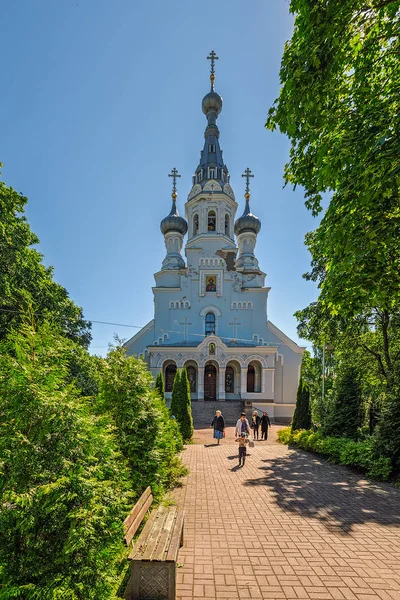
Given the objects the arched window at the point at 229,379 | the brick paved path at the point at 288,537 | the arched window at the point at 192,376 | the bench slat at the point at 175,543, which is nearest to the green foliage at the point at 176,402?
the brick paved path at the point at 288,537

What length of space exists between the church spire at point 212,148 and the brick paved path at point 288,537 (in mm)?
30015

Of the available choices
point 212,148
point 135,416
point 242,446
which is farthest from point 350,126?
point 212,148

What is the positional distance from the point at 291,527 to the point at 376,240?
4.81 m

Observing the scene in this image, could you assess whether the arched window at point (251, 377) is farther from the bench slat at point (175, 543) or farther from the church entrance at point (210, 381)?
the bench slat at point (175, 543)

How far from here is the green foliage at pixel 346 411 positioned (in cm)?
1208

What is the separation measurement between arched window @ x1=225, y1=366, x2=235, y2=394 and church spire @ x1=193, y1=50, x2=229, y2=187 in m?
18.2

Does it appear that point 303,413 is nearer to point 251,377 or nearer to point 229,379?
point 251,377

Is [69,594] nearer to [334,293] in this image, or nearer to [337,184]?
[334,293]

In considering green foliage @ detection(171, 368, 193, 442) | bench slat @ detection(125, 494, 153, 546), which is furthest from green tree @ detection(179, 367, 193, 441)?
bench slat @ detection(125, 494, 153, 546)

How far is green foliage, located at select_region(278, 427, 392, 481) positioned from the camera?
8.55 meters

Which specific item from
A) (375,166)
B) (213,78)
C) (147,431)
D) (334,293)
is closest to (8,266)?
(147,431)

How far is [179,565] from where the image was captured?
4.13m

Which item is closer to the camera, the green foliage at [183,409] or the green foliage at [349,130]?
the green foliage at [349,130]

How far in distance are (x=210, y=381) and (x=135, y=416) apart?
23.4 meters
